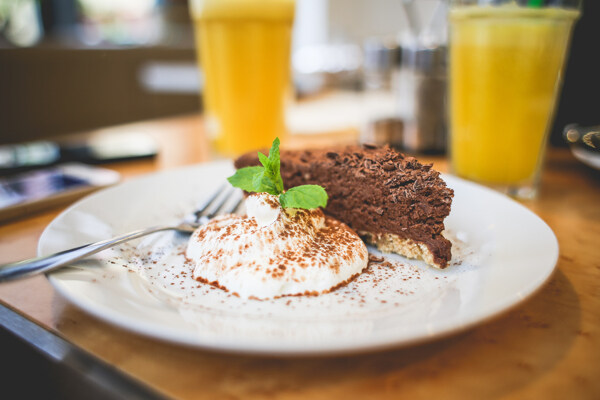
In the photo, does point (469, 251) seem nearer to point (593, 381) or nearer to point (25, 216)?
point (593, 381)

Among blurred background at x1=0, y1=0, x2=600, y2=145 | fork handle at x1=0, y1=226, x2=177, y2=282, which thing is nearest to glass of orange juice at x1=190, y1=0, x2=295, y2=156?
blurred background at x1=0, y1=0, x2=600, y2=145

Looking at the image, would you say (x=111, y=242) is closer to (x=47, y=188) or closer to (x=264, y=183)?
(x=264, y=183)

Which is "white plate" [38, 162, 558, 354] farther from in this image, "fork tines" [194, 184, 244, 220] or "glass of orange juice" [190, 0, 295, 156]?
"glass of orange juice" [190, 0, 295, 156]

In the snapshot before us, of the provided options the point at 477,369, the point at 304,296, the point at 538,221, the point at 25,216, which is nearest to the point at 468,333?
the point at 477,369

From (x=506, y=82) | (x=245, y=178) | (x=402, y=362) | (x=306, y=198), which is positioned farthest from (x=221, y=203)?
(x=506, y=82)

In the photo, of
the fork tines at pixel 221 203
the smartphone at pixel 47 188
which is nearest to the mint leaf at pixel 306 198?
the fork tines at pixel 221 203

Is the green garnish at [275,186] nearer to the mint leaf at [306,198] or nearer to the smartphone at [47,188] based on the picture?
the mint leaf at [306,198]
